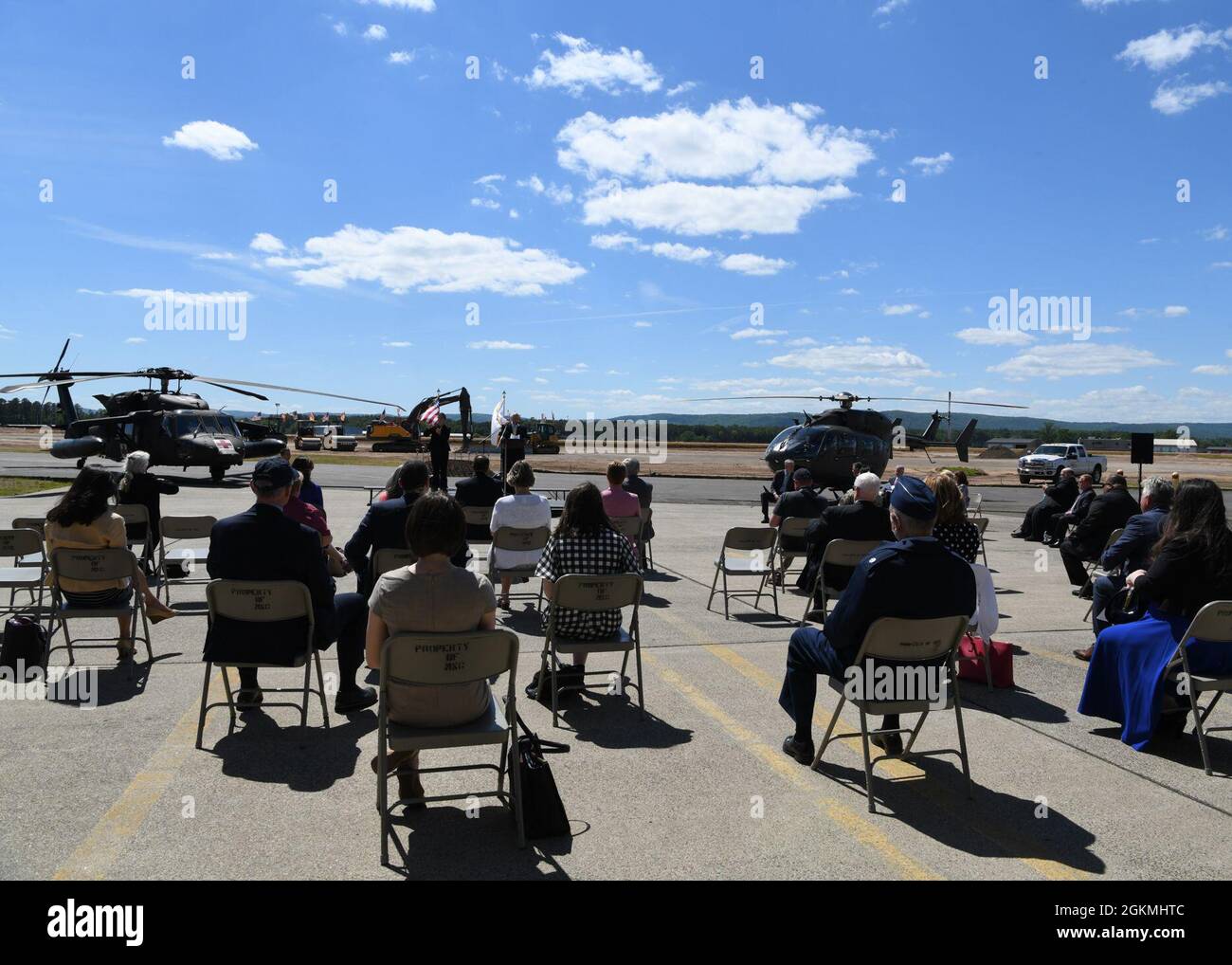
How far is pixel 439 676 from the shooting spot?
12.2ft

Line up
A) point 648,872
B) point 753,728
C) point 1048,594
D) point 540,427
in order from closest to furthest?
point 648,872, point 753,728, point 1048,594, point 540,427

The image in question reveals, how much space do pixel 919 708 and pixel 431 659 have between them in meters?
2.52

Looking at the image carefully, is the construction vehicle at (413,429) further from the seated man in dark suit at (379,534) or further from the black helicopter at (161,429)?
the seated man in dark suit at (379,534)

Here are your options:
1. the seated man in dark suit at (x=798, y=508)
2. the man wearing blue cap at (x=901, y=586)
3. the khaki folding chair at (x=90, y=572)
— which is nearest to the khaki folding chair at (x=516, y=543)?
the seated man in dark suit at (x=798, y=508)

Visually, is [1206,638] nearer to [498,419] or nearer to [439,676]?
[439,676]

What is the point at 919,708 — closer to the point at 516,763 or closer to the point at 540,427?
the point at 516,763

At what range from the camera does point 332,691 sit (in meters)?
6.05

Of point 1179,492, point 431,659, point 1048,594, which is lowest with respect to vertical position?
point 1048,594

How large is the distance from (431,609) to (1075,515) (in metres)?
11.3

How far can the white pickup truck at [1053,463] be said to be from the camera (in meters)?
41.0

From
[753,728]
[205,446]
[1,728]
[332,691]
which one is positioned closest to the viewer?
[1,728]

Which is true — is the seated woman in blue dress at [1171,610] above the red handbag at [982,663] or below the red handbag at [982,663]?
above

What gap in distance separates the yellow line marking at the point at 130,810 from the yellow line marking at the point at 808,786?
319 cm
